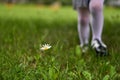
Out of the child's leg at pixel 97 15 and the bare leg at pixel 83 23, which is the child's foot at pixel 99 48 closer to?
the child's leg at pixel 97 15

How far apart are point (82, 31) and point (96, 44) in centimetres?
59

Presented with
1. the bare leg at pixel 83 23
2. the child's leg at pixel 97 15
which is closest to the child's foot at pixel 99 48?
the child's leg at pixel 97 15

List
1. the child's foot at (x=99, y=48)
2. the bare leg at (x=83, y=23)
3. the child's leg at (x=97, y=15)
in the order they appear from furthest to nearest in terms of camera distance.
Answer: the bare leg at (x=83, y=23) → the child's leg at (x=97, y=15) → the child's foot at (x=99, y=48)

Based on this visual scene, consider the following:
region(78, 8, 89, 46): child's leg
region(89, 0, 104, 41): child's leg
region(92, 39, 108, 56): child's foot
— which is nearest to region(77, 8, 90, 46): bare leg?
region(78, 8, 89, 46): child's leg

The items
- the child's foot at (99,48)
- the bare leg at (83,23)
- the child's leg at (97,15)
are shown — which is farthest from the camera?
the bare leg at (83,23)

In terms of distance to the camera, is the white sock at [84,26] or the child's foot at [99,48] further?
the white sock at [84,26]

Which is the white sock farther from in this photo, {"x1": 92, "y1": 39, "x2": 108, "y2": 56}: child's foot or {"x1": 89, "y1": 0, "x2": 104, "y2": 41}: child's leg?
{"x1": 92, "y1": 39, "x2": 108, "y2": 56}: child's foot

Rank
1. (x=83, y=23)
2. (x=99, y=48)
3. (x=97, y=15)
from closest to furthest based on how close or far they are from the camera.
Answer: (x=99, y=48) < (x=97, y=15) < (x=83, y=23)

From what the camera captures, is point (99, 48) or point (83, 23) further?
point (83, 23)

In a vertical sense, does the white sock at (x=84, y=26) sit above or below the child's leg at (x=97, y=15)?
below

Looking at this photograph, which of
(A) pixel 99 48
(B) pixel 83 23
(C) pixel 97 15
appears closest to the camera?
(A) pixel 99 48

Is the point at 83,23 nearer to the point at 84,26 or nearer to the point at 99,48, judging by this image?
the point at 84,26

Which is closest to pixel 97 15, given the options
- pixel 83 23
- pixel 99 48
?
pixel 99 48

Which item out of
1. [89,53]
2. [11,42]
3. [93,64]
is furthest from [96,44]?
[11,42]
